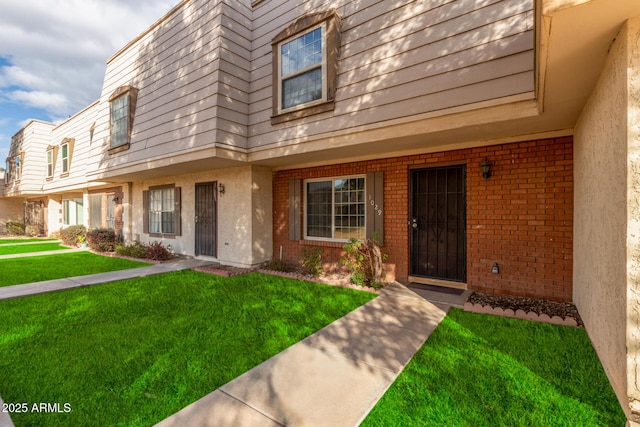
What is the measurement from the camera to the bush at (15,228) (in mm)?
18609

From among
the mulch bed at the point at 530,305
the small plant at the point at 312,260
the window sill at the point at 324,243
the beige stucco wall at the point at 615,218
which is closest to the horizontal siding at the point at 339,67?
the beige stucco wall at the point at 615,218

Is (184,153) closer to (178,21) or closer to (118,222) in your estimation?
(178,21)

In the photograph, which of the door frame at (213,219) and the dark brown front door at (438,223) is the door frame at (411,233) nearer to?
the dark brown front door at (438,223)

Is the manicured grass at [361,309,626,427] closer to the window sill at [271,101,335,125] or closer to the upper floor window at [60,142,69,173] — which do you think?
the window sill at [271,101,335,125]

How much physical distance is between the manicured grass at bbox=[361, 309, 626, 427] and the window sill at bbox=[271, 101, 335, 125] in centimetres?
442

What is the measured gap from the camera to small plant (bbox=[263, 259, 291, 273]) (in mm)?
7449

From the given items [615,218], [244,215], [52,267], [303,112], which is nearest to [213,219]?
[244,215]

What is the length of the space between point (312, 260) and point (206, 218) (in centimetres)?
403

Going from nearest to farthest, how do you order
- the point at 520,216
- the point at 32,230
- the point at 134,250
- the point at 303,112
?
the point at 520,216 → the point at 303,112 → the point at 134,250 → the point at 32,230

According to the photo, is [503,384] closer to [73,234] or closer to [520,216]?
[520,216]

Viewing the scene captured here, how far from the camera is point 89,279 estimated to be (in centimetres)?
629

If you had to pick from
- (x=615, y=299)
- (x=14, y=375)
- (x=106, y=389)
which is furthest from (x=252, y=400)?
(x=615, y=299)

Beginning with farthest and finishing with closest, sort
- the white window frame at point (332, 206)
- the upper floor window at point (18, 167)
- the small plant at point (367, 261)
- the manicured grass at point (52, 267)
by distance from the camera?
the upper floor window at point (18, 167)
the white window frame at point (332, 206)
the manicured grass at point (52, 267)
the small plant at point (367, 261)

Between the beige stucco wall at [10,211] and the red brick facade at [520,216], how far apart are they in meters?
28.0
